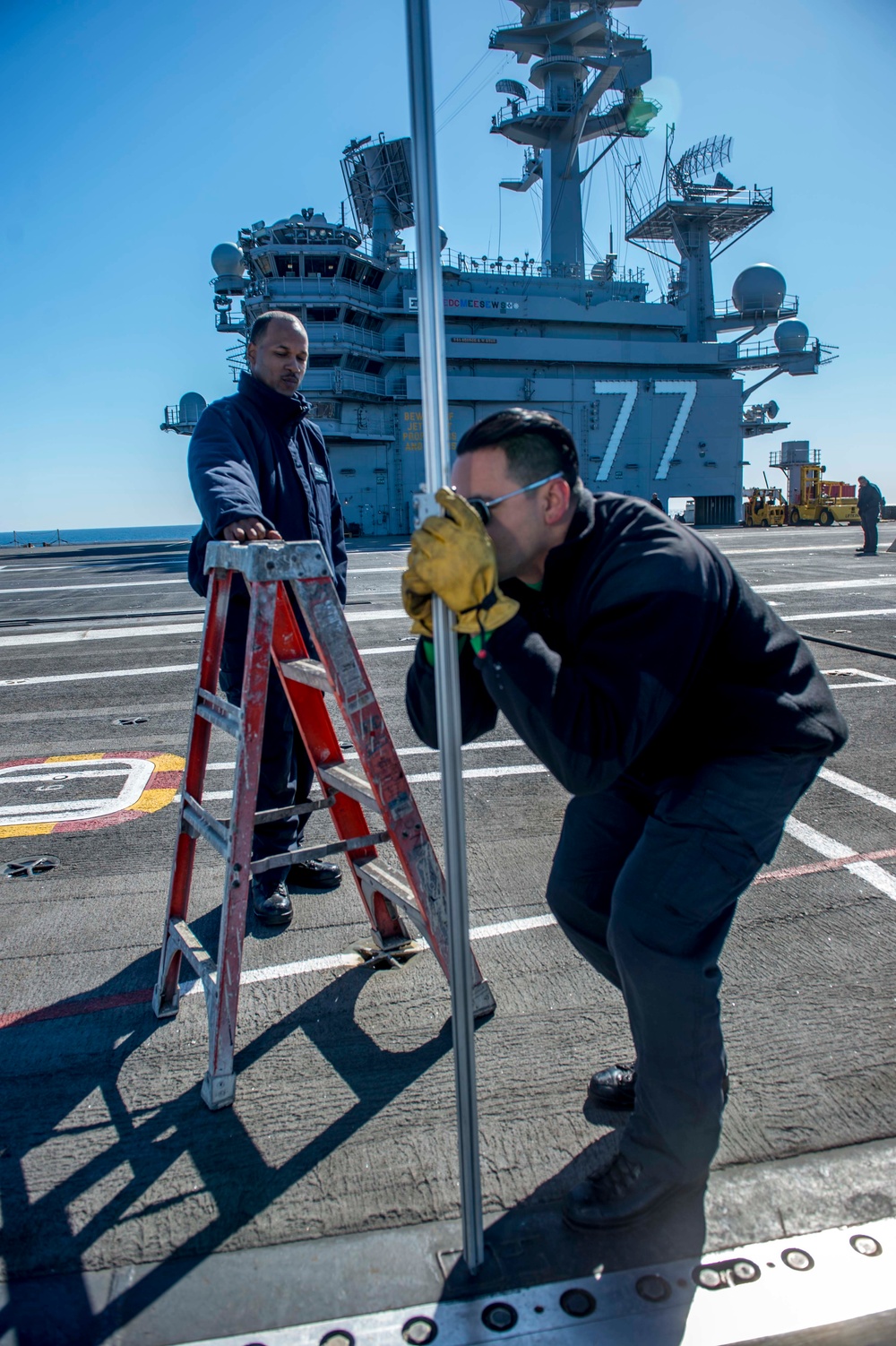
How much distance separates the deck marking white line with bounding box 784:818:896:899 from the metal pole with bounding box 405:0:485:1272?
199 cm

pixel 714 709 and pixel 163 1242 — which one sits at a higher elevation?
pixel 714 709

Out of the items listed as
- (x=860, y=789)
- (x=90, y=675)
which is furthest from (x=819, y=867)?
(x=90, y=675)

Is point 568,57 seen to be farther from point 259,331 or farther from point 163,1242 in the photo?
point 163,1242

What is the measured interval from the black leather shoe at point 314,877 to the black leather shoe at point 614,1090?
65.7 inches

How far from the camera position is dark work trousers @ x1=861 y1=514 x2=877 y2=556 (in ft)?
61.4

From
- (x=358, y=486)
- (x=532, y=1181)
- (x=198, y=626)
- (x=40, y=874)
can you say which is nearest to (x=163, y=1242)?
(x=532, y=1181)

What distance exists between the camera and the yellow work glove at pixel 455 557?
5.05 ft

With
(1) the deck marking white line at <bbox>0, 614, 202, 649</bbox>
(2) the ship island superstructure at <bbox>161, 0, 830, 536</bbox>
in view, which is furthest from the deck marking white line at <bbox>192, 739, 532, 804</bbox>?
(2) the ship island superstructure at <bbox>161, 0, 830, 536</bbox>

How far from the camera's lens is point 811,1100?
2195 millimetres

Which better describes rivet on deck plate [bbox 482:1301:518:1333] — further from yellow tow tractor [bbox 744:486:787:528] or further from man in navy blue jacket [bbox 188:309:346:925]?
yellow tow tractor [bbox 744:486:787:528]

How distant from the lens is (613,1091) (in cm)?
223

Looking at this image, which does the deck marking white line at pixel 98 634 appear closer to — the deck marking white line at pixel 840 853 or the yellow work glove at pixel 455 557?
the deck marking white line at pixel 840 853

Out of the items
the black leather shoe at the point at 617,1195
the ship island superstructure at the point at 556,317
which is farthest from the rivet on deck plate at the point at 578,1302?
the ship island superstructure at the point at 556,317

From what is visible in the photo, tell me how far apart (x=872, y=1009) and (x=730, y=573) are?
164cm
